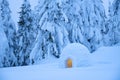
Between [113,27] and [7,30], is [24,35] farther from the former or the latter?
[113,27]

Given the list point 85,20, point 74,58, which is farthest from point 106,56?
point 85,20

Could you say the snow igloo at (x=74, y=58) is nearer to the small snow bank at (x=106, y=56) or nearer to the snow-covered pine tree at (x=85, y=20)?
the small snow bank at (x=106, y=56)

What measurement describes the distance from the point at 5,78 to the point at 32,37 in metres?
4.13

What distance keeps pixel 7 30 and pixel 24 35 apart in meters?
0.67

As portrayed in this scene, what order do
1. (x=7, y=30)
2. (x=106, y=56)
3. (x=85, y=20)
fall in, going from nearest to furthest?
(x=106, y=56), (x=85, y=20), (x=7, y=30)

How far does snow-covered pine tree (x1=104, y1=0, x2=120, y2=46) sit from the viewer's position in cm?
769

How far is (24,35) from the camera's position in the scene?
29.6 ft

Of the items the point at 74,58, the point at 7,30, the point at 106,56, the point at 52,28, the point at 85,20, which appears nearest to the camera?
the point at 74,58

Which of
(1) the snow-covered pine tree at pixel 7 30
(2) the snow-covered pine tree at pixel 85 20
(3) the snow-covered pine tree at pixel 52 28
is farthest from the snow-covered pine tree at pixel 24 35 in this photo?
(2) the snow-covered pine tree at pixel 85 20

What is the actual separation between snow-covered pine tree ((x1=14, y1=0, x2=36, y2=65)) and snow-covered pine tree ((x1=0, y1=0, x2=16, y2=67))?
24 cm

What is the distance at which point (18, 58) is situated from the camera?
8766mm

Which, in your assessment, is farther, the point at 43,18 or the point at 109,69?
the point at 43,18

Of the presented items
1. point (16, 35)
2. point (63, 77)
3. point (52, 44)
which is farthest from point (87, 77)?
point (16, 35)

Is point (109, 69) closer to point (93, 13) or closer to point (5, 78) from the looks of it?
point (5, 78)
